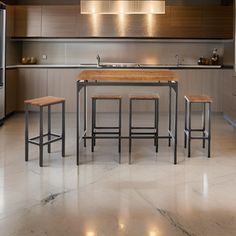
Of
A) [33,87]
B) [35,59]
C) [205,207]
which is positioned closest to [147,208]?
[205,207]

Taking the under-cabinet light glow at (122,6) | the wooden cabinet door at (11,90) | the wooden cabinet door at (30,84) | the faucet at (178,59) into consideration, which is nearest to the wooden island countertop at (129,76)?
the under-cabinet light glow at (122,6)

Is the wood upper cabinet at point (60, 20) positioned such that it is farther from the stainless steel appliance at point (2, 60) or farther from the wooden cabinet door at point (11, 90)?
the stainless steel appliance at point (2, 60)

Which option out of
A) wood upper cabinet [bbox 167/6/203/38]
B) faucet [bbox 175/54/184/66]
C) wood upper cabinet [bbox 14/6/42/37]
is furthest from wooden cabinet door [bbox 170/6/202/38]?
wood upper cabinet [bbox 14/6/42/37]

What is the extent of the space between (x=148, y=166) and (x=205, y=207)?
1.13m

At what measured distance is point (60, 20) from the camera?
7133mm

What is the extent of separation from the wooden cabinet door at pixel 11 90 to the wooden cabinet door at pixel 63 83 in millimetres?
674

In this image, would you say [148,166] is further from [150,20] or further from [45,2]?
[45,2]

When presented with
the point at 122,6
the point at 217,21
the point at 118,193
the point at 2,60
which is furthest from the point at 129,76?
the point at 217,21

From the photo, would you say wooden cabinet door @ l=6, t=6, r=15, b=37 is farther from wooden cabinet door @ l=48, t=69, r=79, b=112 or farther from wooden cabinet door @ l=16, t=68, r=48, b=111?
wooden cabinet door @ l=48, t=69, r=79, b=112

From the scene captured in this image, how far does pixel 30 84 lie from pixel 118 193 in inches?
189

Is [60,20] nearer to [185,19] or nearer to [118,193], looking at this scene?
[185,19]

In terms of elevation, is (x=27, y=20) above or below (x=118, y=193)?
above

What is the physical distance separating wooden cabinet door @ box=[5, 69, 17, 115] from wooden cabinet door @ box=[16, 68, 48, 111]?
17cm

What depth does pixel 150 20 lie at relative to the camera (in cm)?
706
